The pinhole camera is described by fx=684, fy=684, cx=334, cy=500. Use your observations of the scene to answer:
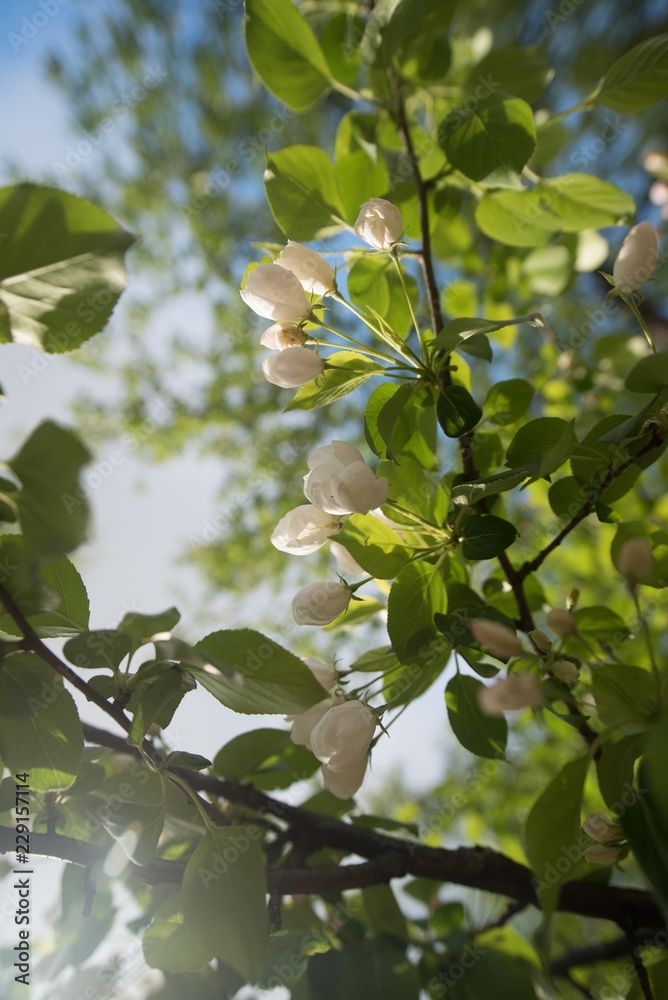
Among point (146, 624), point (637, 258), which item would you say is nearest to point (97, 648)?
point (146, 624)

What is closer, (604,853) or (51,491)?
(51,491)

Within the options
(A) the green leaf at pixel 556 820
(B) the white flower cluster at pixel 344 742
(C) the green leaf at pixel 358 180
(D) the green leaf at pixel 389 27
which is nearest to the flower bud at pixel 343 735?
(B) the white flower cluster at pixel 344 742

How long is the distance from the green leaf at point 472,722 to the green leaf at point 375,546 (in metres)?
0.10

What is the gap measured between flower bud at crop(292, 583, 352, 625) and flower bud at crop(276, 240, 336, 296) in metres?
0.22

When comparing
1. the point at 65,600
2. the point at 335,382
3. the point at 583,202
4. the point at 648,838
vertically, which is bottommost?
the point at 648,838

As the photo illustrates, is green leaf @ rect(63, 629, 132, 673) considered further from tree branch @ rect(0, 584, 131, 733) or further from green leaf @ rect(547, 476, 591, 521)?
green leaf @ rect(547, 476, 591, 521)

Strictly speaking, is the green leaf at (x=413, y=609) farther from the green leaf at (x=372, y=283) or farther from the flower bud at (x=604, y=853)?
the green leaf at (x=372, y=283)

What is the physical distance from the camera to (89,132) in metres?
3.06

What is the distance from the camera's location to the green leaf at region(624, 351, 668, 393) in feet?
1.25

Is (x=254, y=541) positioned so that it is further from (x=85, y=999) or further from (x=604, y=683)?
(x=604, y=683)

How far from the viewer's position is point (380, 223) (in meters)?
0.49

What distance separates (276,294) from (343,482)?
0.48ft

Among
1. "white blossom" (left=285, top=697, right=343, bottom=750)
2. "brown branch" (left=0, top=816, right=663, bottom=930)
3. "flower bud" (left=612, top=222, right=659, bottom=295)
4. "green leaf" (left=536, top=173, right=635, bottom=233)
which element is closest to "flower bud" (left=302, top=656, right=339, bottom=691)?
"white blossom" (left=285, top=697, right=343, bottom=750)

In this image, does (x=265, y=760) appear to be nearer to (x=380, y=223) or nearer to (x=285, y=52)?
(x=380, y=223)
